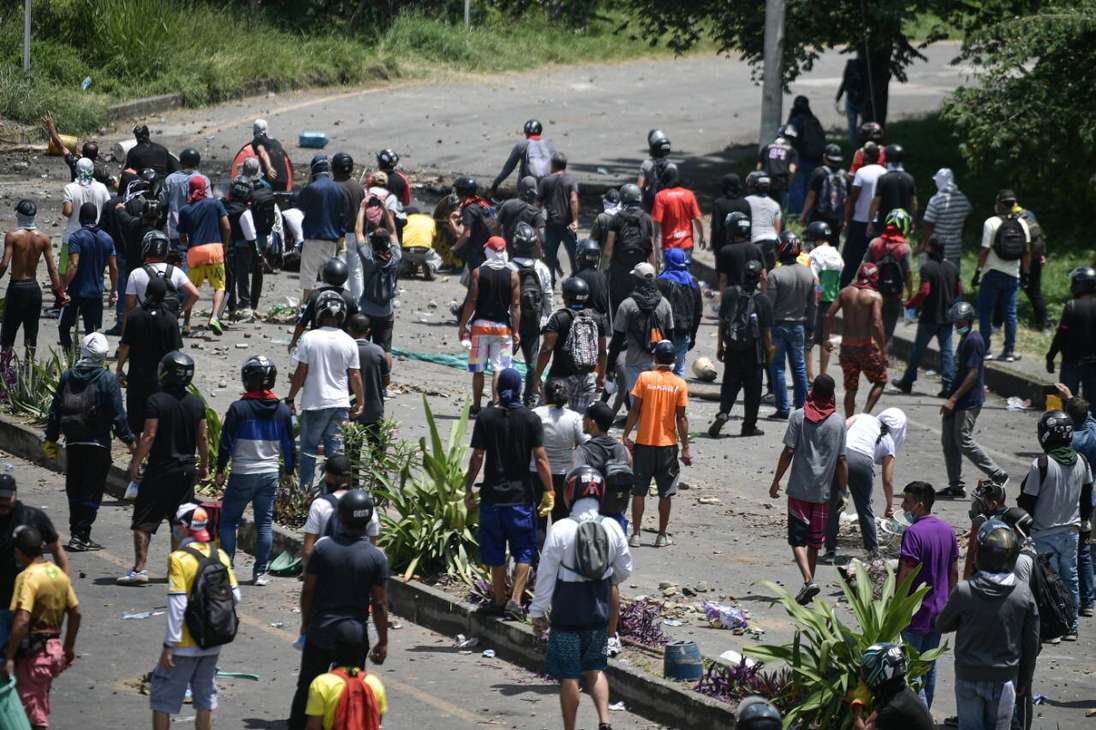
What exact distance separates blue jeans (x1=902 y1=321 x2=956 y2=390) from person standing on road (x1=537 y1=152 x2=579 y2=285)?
372 cm

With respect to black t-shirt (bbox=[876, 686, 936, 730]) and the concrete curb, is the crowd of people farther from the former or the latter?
the concrete curb

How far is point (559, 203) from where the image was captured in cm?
1898

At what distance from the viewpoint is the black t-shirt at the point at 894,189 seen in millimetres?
19641

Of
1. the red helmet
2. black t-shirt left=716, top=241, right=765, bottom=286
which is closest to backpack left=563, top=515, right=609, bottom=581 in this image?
the red helmet

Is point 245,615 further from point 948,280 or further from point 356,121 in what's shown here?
point 356,121

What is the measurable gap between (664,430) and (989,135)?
10082 millimetres

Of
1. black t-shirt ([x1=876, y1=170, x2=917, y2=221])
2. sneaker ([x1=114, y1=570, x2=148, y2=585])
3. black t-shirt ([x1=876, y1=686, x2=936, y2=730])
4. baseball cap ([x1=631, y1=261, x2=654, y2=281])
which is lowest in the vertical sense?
sneaker ([x1=114, y1=570, x2=148, y2=585])

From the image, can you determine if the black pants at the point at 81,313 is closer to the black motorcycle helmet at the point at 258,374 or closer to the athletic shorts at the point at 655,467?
the black motorcycle helmet at the point at 258,374

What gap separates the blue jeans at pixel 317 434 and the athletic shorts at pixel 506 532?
2.16m

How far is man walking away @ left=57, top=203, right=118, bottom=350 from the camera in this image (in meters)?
16.1

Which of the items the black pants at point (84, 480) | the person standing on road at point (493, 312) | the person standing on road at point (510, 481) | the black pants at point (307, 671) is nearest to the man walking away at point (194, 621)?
the black pants at point (307, 671)

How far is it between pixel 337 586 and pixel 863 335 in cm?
840

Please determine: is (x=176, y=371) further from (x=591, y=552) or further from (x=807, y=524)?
(x=807, y=524)

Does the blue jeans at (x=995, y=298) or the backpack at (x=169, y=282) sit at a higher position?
the backpack at (x=169, y=282)
